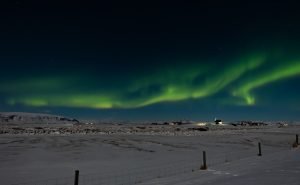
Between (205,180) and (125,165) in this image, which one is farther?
(125,165)

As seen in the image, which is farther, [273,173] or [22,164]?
[22,164]

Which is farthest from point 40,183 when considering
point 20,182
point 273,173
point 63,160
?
point 273,173

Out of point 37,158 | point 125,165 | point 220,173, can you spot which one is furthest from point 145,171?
point 37,158

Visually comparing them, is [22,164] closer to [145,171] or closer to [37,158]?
[37,158]

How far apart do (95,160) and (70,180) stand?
953 centimetres

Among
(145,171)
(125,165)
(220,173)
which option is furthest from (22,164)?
(220,173)

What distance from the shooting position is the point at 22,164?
87.4 feet

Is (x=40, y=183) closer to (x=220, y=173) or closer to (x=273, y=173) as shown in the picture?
(x=220, y=173)

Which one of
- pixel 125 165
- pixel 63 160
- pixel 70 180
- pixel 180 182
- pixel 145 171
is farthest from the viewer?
pixel 63 160

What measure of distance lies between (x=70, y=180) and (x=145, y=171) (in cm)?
525

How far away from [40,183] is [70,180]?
1745mm

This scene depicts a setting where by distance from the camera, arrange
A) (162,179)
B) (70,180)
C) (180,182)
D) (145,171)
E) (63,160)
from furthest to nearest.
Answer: (63,160) < (145,171) < (70,180) < (162,179) < (180,182)

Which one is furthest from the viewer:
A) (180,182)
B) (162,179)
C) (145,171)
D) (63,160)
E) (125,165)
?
(63,160)

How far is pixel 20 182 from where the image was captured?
19.1 m
